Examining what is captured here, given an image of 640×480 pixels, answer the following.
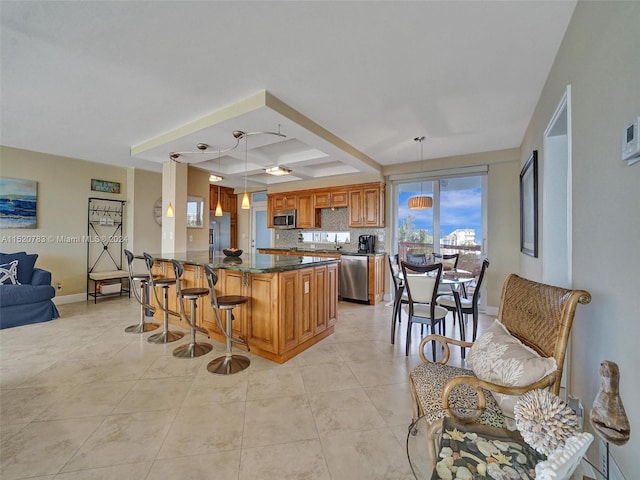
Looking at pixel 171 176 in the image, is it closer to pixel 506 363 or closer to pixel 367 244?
pixel 367 244

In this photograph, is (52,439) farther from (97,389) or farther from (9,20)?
(9,20)

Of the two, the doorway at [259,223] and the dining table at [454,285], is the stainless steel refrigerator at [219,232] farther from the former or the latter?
the dining table at [454,285]

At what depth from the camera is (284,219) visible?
6.71m

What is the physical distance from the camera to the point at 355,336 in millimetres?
3486

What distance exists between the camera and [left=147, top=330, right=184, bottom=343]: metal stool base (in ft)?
10.7

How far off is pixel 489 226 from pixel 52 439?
5.47 meters

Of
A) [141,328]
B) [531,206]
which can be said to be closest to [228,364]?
[141,328]

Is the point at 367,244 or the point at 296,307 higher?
the point at 367,244

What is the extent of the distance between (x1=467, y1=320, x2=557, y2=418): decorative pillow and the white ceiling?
198cm

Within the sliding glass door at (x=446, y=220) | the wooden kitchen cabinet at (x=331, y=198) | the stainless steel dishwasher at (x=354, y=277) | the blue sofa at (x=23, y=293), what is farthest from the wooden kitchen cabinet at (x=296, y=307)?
the blue sofa at (x=23, y=293)

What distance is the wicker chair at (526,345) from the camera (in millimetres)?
1180

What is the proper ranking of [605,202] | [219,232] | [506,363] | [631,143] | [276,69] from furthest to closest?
1. [219,232]
2. [276,69]
3. [506,363]
4. [605,202]
5. [631,143]

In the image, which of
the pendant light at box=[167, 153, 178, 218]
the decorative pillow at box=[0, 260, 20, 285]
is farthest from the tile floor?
the pendant light at box=[167, 153, 178, 218]

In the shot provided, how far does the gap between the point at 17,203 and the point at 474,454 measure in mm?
6598
